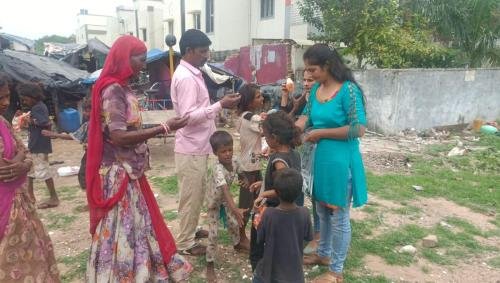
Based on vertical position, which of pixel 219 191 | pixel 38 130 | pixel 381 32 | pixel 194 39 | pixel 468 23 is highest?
pixel 468 23

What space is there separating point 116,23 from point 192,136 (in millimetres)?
44854

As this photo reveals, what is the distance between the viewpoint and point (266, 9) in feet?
63.7

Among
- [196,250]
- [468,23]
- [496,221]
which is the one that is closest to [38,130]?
[196,250]

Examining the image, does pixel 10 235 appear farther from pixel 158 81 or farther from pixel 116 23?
pixel 116 23

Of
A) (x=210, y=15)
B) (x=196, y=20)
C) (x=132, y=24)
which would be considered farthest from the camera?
(x=132, y=24)

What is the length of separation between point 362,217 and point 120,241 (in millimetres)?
Result: 2917

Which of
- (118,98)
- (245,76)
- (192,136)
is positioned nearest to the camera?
(118,98)

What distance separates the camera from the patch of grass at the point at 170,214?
14.4 feet

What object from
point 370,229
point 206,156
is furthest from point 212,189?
point 370,229

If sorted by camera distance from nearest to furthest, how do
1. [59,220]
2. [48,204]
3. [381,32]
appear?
[59,220]
[48,204]
[381,32]

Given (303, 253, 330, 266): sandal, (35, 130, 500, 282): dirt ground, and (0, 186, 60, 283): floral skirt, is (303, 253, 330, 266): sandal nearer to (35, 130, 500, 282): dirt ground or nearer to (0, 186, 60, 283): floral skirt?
(35, 130, 500, 282): dirt ground

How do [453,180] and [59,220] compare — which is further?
[453,180]

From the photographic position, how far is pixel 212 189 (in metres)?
3.22

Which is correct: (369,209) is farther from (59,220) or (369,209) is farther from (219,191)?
(59,220)
